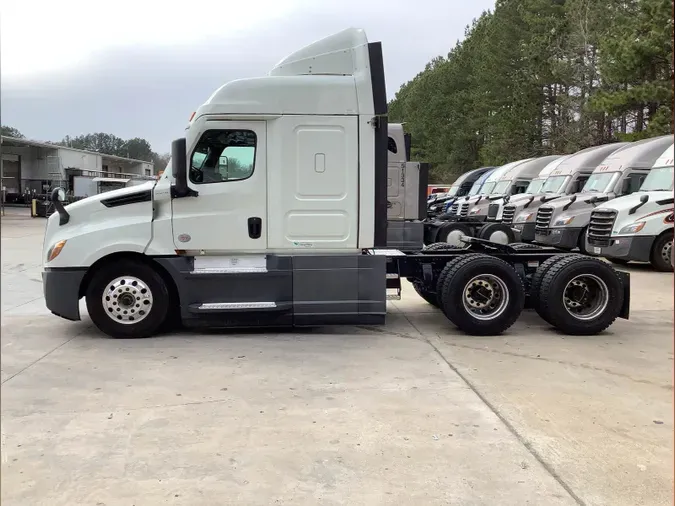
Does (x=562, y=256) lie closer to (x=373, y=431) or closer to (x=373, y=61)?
(x=373, y=61)

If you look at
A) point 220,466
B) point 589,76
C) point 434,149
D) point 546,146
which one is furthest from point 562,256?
point 434,149

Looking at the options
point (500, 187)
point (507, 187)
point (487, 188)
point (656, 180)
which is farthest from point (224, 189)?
point (487, 188)

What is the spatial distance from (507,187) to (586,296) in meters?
16.0

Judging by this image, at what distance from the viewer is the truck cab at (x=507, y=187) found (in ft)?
69.2

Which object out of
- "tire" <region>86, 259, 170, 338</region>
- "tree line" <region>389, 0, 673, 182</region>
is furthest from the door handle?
"tree line" <region>389, 0, 673, 182</region>

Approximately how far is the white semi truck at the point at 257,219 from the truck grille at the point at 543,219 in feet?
35.9

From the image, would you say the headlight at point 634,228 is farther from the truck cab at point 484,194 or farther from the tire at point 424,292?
the truck cab at point 484,194

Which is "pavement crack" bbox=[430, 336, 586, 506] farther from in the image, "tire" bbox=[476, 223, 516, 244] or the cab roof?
the cab roof

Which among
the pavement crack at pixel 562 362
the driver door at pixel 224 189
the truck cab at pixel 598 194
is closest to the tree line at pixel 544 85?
the truck cab at pixel 598 194

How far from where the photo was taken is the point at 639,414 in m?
4.71

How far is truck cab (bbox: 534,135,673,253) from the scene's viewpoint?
15.8 metres

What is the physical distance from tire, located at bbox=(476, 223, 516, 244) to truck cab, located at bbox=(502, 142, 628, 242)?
1694 mm

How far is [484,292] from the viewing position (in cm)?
745

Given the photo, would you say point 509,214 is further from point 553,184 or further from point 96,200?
point 96,200
